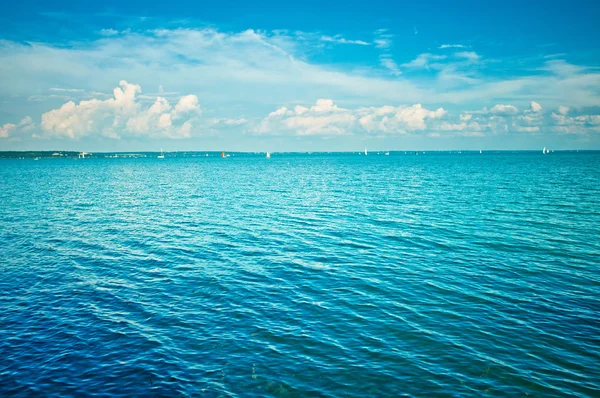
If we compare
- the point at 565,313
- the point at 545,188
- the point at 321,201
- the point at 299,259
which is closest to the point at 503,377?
the point at 565,313

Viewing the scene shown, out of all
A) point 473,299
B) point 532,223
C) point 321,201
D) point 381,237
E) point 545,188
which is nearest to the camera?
point 473,299

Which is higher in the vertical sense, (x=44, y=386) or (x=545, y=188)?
(x=545, y=188)

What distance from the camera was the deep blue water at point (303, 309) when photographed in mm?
17547

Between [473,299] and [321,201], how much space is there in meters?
50.3

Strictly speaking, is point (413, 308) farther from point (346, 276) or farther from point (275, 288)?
point (275, 288)

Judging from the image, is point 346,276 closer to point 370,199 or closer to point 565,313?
point 565,313

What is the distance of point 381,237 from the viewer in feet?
143

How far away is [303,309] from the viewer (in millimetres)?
24781

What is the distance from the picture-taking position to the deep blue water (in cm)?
1755

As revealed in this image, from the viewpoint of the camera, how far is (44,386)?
16938mm

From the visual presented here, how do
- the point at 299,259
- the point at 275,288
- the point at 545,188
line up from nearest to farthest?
the point at 275,288, the point at 299,259, the point at 545,188

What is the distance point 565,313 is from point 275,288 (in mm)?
19184

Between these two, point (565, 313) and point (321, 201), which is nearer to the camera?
point (565, 313)

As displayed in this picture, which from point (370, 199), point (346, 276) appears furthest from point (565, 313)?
point (370, 199)
